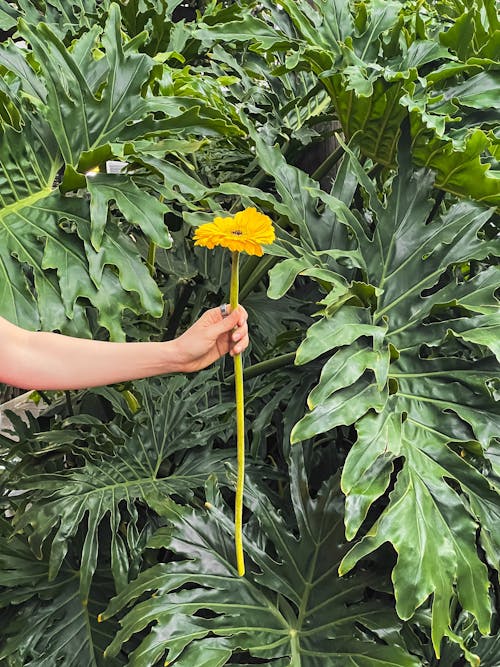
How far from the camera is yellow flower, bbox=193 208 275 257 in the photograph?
0.71 m

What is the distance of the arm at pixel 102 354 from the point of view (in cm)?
81

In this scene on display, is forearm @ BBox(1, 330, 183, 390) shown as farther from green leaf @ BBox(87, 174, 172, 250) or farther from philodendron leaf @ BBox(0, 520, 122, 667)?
philodendron leaf @ BBox(0, 520, 122, 667)

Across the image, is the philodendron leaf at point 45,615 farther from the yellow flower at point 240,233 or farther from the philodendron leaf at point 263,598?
the yellow flower at point 240,233

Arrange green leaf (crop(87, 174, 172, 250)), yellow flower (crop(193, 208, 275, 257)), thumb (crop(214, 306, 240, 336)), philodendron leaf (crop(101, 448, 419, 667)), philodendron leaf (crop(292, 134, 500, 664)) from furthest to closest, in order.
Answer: green leaf (crop(87, 174, 172, 250))
philodendron leaf (crop(101, 448, 419, 667))
philodendron leaf (crop(292, 134, 500, 664))
thumb (crop(214, 306, 240, 336))
yellow flower (crop(193, 208, 275, 257))

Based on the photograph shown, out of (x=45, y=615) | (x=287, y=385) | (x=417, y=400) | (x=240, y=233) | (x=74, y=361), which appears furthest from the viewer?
(x=287, y=385)

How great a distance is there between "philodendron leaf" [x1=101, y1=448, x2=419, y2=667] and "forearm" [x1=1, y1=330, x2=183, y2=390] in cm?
39

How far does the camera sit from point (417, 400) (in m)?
1.11

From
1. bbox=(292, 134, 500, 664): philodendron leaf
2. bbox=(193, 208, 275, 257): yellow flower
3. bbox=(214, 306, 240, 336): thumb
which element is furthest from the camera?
bbox=(292, 134, 500, 664): philodendron leaf

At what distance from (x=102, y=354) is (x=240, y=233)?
0.25 metres

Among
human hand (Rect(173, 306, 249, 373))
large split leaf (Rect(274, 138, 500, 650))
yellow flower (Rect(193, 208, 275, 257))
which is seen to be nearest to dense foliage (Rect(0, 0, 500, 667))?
large split leaf (Rect(274, 138, 500, 650))

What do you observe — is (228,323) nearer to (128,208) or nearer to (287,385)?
(128,208)

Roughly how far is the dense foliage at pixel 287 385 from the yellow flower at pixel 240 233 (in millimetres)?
325

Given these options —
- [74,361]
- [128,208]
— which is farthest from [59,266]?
[74,361]

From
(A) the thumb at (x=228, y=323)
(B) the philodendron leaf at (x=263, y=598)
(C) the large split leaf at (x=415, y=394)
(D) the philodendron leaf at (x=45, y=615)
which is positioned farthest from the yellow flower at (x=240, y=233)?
(D) the philodendron leaf at (x=45, y=615)
